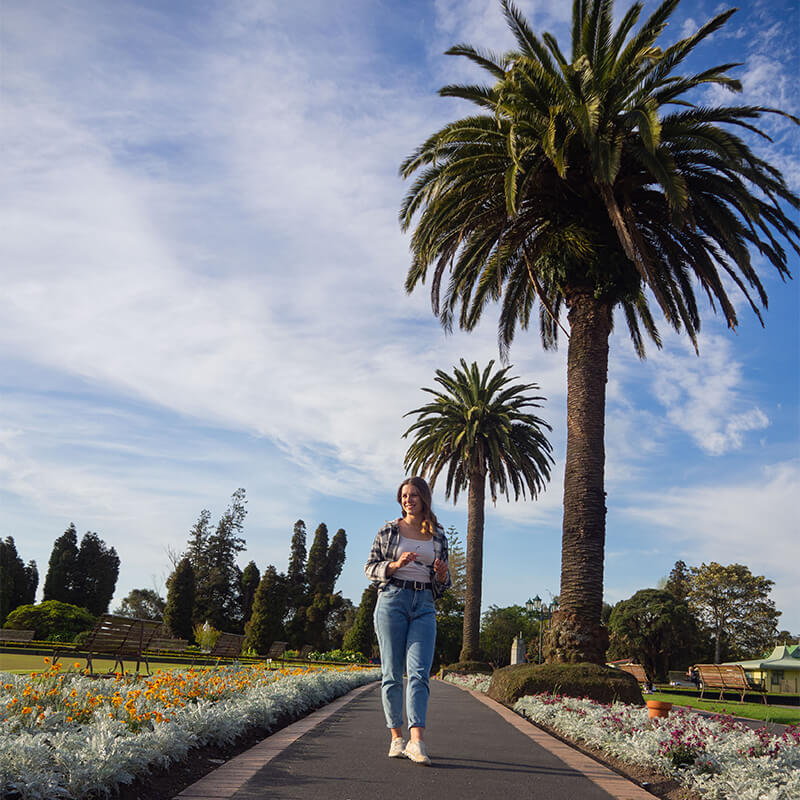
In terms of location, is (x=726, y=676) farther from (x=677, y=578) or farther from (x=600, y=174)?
(x=677, y=578)

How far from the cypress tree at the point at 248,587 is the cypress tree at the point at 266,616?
26.3 feet

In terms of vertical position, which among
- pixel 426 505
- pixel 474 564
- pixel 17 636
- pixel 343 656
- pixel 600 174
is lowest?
pixel 343 656

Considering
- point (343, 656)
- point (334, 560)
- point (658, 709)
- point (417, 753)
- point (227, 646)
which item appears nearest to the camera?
point (417, 753)

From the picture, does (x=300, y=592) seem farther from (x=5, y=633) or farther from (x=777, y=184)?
(x=777, y=184)

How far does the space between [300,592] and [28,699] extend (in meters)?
61.3

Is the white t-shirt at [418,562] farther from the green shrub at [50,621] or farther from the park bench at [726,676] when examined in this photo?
the green shrub at [50,621]

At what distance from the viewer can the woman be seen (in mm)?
5113

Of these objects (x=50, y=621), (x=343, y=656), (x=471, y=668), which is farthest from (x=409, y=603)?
(x=343, y=656)

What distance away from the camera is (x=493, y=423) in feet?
102

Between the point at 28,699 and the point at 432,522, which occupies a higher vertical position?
the point at 432,522

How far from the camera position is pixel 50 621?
39500 mm

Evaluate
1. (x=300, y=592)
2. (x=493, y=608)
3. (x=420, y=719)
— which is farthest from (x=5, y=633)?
(x=493, y=608)

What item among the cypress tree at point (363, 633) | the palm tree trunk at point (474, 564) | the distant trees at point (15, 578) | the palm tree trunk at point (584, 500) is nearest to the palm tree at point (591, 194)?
the palm tree trunk at point (584, 500)

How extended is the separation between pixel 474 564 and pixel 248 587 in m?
38.7
